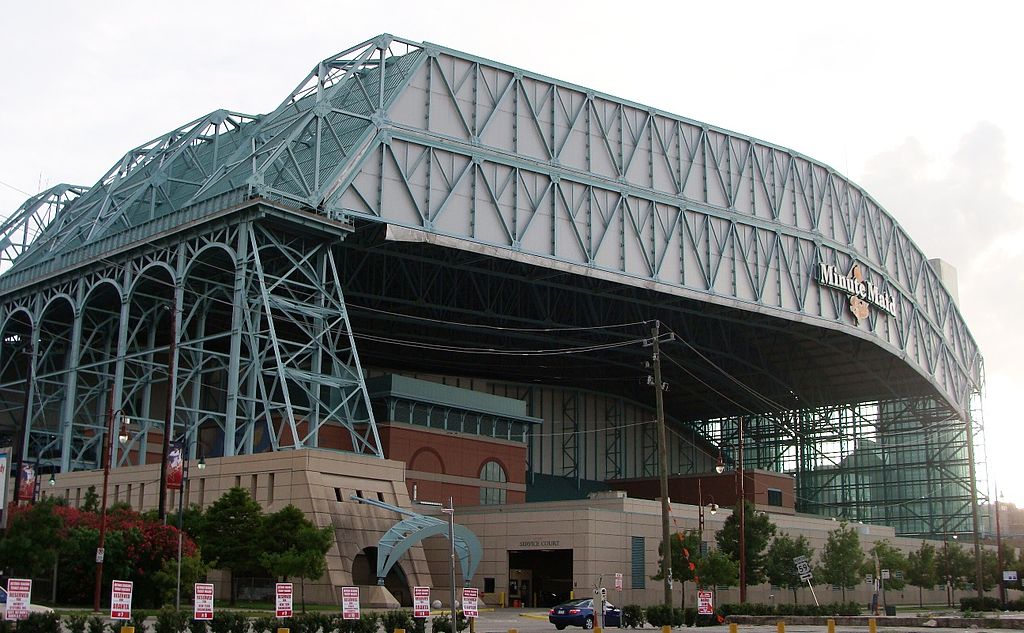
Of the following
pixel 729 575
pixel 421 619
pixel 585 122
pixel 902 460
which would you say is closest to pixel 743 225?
pixel 585 122

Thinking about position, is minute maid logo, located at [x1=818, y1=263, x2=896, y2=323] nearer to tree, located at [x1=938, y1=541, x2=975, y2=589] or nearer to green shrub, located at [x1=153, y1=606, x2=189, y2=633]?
tree, located at [x1=938, y1=541, x2=975, y2=589]

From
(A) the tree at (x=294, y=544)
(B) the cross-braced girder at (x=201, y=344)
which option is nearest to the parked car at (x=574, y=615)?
(A) the tree at (x=294, y=544)

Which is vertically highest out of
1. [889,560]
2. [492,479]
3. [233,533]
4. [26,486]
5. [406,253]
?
[406,253]

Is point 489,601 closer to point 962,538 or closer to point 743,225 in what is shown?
point 743,225

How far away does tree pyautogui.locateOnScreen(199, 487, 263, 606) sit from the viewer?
176 ft

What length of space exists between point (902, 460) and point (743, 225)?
47834mm

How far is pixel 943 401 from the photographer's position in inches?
4515

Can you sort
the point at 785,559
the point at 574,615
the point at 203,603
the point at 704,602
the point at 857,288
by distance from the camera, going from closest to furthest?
the point at 203,603
the point at 704,602
the point at 574,615
the point at 785,559
the point at 857,288

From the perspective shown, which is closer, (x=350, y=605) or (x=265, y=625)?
(x=265, y=625)

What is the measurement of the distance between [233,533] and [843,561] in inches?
1662

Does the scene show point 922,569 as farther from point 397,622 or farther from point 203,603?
point 203,603

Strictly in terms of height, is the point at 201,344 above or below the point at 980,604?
above

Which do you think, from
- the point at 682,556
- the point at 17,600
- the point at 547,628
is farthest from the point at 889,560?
the point at 17,600

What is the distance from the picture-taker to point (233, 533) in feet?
178
